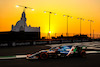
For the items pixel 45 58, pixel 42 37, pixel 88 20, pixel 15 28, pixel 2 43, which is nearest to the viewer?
pixel 45 58

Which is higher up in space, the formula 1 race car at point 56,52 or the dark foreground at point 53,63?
the formula 1 race car at point 56,52

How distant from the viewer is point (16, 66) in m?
8.27

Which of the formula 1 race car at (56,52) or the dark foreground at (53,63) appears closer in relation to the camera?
the dark foreground at (53,63)

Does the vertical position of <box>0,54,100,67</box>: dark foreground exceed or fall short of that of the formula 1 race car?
it falls short

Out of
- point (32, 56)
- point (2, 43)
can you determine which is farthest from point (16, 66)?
point (2, 43)

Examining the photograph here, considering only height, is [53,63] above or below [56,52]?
below

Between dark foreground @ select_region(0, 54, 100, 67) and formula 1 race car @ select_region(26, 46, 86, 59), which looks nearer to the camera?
dark foreground @ select_region(0, 54, 100, 67)

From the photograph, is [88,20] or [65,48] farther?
[88,20]

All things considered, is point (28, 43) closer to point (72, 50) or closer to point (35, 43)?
point (35, 43)

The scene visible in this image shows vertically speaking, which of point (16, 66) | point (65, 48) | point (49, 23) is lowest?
point (16, 66)

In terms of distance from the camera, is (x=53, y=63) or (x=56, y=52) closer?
(x=53, y=63)

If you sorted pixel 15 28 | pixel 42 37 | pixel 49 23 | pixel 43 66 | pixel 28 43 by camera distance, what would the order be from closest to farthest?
pixel 43 66, pixel 28 43, pixel 49 23, pixel 42 37, pixel 15 28

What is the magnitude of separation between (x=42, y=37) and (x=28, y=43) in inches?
562

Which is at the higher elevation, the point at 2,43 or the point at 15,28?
the point at 15,28
